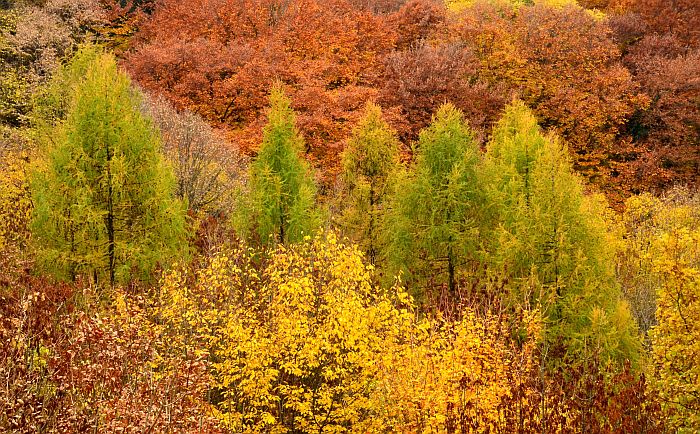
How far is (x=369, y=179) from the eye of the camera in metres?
27.9

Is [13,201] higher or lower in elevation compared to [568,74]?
lower

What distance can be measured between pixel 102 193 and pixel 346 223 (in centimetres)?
998

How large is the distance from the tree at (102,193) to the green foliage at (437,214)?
330 inches

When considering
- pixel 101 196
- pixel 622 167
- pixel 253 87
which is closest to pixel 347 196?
pixel 101 196

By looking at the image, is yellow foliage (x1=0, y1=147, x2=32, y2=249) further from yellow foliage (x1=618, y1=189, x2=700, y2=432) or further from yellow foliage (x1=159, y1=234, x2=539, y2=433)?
yellow foliage (x1=618, y1=189, x2=700, y2=432)

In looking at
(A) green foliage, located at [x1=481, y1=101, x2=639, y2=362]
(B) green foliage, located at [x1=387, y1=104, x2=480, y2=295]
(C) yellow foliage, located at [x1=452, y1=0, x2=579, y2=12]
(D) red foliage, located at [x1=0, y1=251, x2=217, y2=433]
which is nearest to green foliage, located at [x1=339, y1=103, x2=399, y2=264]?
(B) green foliage, located at [x1=387, y1=104, x2=480, y2=295]

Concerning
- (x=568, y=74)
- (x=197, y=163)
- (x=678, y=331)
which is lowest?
(x=678, y=331)

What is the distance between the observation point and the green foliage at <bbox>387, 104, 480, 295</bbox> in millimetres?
24422

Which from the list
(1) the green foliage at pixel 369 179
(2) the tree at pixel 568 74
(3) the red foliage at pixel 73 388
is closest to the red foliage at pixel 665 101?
(2) the tree at pixel 568 74

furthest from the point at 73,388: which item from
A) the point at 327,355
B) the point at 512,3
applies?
the point at 512,3

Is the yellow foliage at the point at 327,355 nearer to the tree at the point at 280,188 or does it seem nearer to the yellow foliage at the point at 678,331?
the yellow foliage at the point at 678,331

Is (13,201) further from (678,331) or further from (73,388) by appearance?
(678,331)

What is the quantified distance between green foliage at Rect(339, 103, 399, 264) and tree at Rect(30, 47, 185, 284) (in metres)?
8.24

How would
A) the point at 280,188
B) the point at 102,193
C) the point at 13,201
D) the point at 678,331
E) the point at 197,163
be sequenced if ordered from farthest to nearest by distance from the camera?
1. the point at 197,163
2. the point at 280,188
3. the point at 13,201
4. the point at 102,193
5. the point at 678,331
